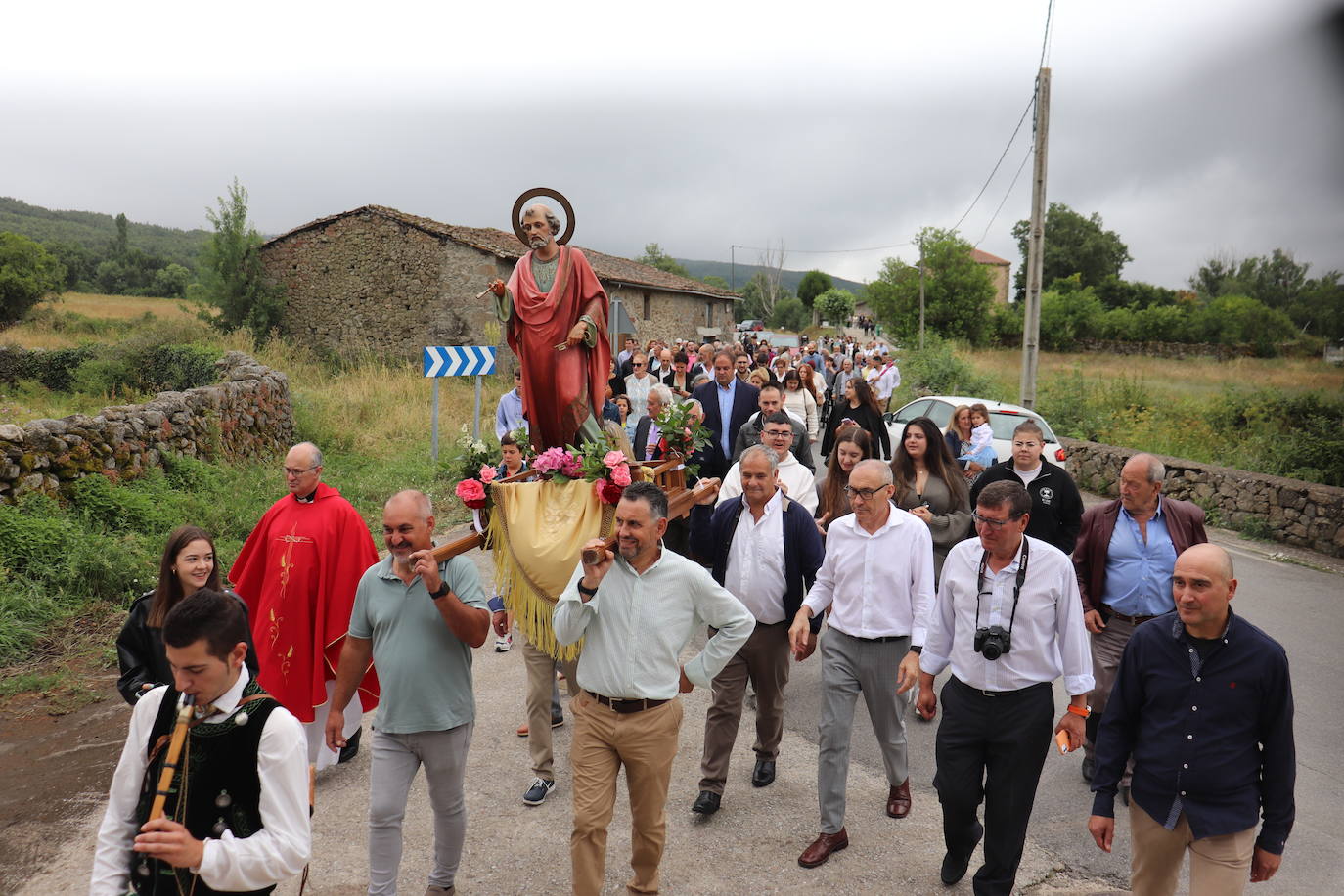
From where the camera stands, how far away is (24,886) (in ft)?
14.3

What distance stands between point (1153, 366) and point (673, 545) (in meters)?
34.9

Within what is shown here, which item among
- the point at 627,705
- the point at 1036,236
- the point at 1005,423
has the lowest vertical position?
the point at 627,705

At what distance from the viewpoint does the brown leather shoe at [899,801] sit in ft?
16.3

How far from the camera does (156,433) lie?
10703mm

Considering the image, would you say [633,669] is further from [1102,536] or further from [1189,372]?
[1189,372]

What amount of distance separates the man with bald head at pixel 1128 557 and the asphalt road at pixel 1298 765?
0.40m

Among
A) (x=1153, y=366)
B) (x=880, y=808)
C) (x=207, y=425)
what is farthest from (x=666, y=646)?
(x=1153, y=366)

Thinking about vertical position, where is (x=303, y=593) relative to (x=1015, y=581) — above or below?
below

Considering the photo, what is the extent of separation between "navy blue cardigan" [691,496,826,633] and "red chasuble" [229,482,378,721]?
2001mm

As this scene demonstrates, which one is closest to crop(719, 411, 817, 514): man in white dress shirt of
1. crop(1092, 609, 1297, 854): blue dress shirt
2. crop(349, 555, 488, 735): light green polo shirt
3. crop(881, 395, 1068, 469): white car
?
crop(349, 555, 488, 735): light green polo shirt

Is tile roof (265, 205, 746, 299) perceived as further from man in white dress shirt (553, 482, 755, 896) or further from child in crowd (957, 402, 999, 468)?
man in white dress shirt (553, 482, 755, 896)

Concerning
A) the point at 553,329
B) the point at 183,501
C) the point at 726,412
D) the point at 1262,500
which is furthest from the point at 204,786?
the point at 1262,500

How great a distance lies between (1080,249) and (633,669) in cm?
7666

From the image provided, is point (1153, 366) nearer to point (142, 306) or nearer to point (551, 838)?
point (551, 838)
